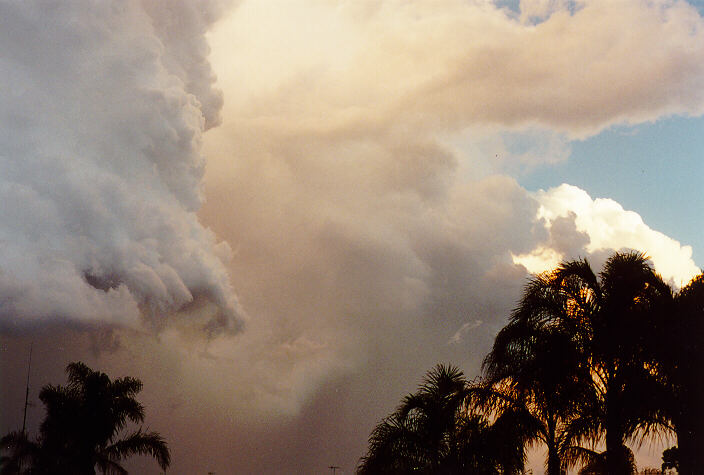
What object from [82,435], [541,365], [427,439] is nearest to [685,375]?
[541,365]

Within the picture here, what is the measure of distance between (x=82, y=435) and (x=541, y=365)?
1122 inches

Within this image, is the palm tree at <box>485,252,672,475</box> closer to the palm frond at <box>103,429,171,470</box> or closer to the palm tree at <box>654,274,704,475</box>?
the palm tree at <box>654,274,704,475</box>

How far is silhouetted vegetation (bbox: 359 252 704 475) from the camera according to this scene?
16109 millimetres

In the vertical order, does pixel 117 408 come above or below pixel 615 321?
above

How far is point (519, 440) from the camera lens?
704 inches

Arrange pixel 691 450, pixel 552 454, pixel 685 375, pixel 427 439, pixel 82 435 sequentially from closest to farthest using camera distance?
1. pixel 685 375
2. pixel 691 450
3. pixel 552 454
4. pixel 427 439
5. pixel 82 435

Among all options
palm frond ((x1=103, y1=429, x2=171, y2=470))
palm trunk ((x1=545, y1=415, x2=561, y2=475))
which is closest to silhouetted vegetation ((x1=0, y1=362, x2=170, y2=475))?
palm frond ((x1=103, y1=429, x2=171, y2=470))

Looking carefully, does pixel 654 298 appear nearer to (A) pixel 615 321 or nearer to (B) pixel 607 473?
(A) pixel 615 321

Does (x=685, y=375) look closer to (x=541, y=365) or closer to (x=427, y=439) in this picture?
(x=541, y=365)

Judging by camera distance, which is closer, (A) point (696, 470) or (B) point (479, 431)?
(A) point (696, 470)

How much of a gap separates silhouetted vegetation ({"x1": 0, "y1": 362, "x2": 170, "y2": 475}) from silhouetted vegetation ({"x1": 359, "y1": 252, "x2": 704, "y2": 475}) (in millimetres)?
24486

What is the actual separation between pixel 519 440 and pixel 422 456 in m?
7.55

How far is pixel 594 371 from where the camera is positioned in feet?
55.5

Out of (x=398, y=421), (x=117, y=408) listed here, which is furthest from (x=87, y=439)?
(x=398, y=421)
